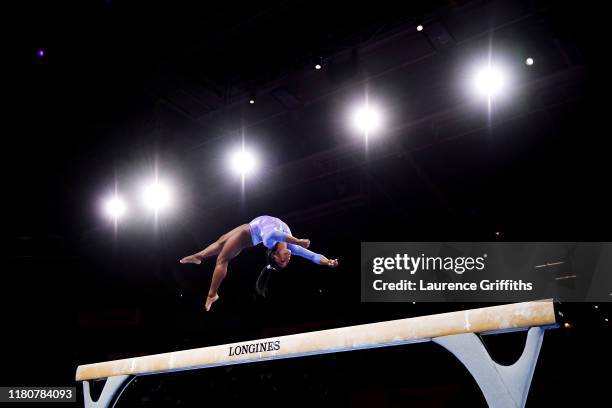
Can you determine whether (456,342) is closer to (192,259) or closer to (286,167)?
(192,259)

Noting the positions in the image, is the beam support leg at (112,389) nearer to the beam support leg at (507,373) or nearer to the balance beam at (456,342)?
the balance beam at (456,342)


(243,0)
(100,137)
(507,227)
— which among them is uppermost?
(243,0)

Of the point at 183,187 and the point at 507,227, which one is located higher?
the point at 183,187

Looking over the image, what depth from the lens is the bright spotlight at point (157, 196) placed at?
25.1ft

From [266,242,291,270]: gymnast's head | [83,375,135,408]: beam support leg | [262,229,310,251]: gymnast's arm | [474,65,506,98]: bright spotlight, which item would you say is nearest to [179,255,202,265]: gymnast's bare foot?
[262,229,310,251]: gymnast's arm

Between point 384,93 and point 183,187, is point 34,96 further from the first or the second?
point 384,93

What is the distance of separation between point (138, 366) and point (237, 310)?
551 cm

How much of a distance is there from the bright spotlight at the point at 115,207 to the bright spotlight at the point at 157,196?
0.47 m

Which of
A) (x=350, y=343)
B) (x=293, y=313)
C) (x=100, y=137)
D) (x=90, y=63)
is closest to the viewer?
(x=350, y=343)

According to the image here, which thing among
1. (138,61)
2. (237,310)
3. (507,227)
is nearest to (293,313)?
(237,310)

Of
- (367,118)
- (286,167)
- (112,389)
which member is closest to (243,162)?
(286,167)

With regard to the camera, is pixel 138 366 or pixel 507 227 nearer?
pixel 138 366

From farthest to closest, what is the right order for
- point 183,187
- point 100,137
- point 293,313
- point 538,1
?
point 293,313 < point 183,187 < point 100,137 < point 538,1

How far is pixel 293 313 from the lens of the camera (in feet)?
31.4
